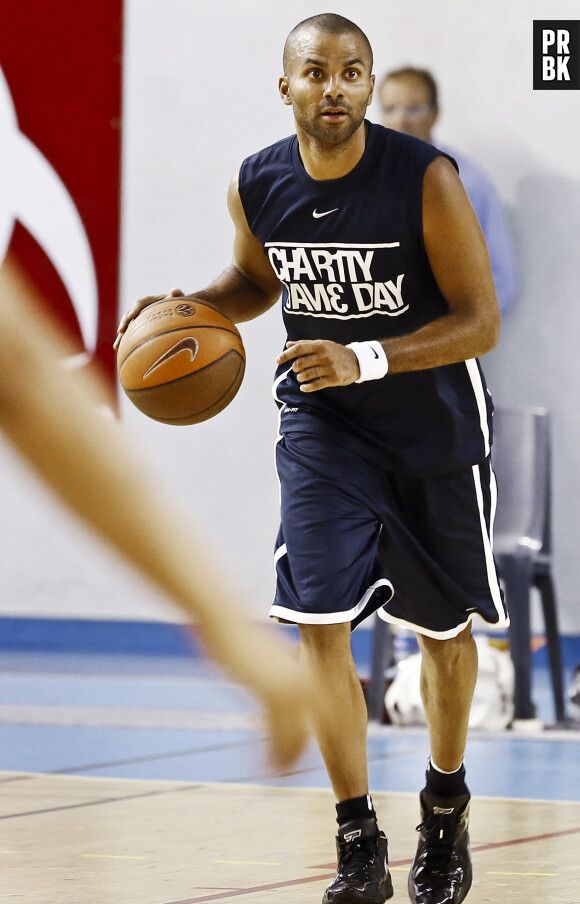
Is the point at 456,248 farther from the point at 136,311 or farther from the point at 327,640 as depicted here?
the point at 327,640

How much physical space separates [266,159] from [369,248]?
1.34 ft

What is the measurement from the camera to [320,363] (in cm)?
303

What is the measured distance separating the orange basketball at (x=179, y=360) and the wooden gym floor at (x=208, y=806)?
61 centimetres

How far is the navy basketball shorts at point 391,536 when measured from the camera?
10.9 ft

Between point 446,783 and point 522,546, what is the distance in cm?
274

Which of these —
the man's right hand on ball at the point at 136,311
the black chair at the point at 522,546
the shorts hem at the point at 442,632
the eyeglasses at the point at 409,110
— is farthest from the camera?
the eyeglasses at the point at 409,110

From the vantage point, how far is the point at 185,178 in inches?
302

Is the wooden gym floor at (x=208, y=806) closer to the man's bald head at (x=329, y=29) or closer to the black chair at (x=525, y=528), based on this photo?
the black chair at (x=525, y=528)

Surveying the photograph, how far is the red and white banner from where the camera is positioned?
25.1 feet

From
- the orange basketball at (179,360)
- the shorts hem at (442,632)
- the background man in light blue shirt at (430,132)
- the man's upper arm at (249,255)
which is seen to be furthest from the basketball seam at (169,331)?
the background man in light blue shirt at (430,132)

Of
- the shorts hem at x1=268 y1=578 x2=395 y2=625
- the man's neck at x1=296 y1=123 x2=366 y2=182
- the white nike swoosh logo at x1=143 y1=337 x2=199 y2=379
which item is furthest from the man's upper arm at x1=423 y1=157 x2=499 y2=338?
the shorts hem at x1=268 y1=578 x2=395 y2=625

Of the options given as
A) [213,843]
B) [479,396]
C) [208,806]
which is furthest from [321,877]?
[479,396]
